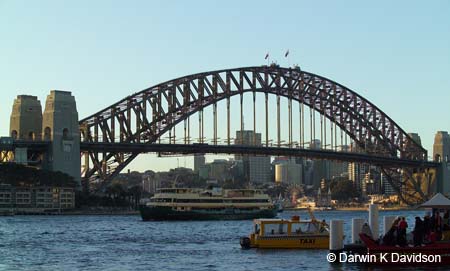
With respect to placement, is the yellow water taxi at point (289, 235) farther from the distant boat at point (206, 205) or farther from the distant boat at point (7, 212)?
the distant boat at point (7, 212)

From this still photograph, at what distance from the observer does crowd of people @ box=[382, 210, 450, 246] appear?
38250 mm

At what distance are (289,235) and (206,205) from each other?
55.4m

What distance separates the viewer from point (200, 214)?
350 feet

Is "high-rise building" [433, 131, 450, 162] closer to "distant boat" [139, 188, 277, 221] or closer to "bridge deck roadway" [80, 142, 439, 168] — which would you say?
"bridge deck roadway" [80, 142, 439, 168]

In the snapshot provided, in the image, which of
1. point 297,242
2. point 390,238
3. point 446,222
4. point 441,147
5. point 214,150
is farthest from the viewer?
point 441,147

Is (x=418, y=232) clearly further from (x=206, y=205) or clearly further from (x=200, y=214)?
(x=206, y=205)

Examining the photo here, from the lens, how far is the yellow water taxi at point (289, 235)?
51938 millimetres

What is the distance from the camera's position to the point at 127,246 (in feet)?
192

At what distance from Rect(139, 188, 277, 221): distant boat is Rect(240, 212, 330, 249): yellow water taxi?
5195 cm

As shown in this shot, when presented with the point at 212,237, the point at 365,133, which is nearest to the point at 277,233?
the point at 212,237

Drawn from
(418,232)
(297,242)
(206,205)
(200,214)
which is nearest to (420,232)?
(418,232)

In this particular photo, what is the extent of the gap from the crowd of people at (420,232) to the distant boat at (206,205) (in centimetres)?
6673

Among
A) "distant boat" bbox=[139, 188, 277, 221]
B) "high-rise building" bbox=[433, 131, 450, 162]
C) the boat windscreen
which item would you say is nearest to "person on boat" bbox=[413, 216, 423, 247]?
the boat windscreen

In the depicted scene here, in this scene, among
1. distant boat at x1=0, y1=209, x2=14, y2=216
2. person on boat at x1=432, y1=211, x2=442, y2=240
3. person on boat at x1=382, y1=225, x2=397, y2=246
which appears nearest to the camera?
person on boat at x1=382, y1=225, x2=397, y2=246
